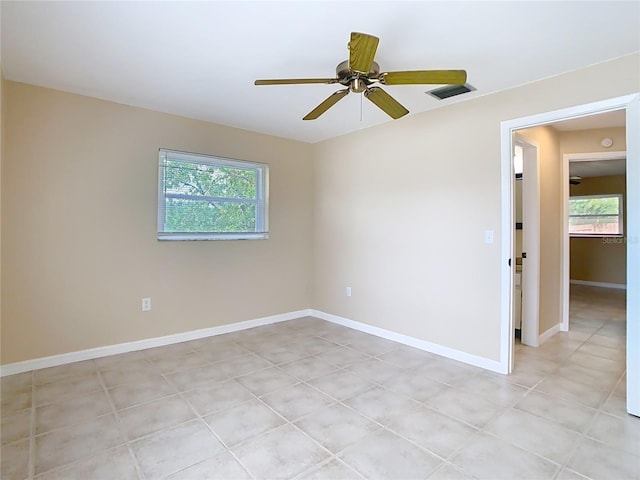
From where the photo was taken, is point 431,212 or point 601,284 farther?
point 601,284

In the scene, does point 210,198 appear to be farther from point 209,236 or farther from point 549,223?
point 549,223

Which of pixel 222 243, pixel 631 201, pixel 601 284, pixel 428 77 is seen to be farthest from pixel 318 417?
pixel 601 284

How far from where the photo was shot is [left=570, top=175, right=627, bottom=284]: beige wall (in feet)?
23.5

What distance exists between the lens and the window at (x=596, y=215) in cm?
727

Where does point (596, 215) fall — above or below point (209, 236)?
above

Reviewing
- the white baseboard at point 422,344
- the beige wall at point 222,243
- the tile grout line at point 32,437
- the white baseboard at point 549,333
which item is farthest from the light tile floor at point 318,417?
the beige wall at point 222,243

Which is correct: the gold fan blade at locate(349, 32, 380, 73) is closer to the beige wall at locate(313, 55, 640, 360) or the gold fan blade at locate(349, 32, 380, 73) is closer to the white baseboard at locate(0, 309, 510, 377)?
the beige wall at locate(313, 55, 640, 360)

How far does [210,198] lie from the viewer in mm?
3779

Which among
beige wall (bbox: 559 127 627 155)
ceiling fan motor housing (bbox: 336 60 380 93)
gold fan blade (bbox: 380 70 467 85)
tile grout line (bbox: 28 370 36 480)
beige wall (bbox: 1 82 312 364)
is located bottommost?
tile grout line (bbox: 28 370 36 480)

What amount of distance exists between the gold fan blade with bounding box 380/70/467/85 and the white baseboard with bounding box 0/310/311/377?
3.10 metres

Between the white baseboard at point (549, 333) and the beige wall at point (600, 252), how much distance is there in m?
4.52

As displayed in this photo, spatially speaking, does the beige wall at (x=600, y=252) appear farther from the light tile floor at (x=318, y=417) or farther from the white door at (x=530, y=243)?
the white door at (x=530, y=243)

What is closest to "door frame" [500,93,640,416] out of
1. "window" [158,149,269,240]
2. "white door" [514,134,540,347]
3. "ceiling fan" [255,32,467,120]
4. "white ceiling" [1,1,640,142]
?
"white ceiling" [1,1,640,142]

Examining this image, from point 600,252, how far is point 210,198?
817cm
